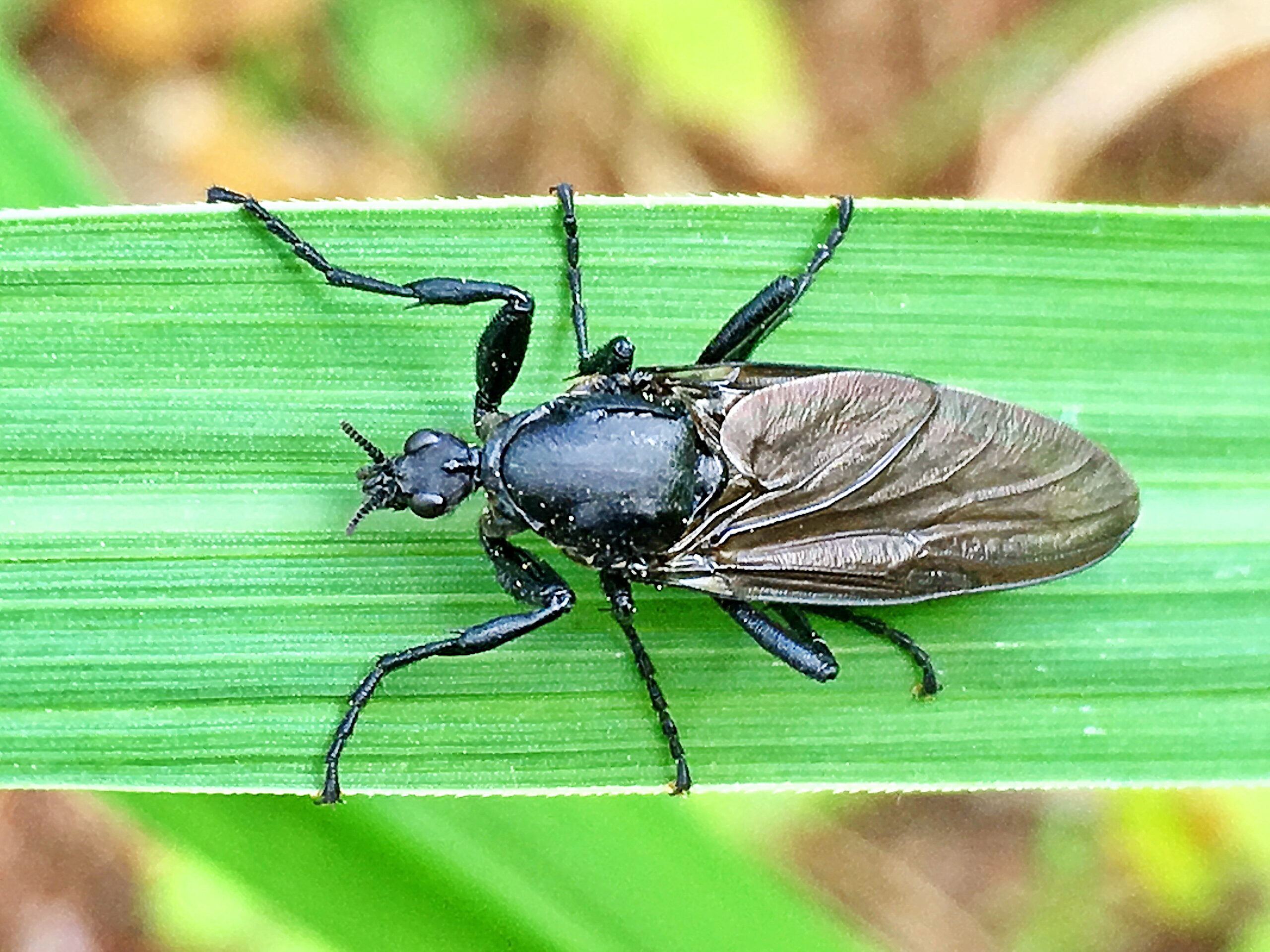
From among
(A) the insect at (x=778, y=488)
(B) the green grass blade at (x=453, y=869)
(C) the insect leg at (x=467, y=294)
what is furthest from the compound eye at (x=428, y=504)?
(B) the green grass blade at (x=453, y=869)

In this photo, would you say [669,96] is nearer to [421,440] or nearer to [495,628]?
[421,440]

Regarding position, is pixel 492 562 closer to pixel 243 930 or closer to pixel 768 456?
pixel 768 456

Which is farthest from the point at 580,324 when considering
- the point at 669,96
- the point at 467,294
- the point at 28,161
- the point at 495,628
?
the point at 669,96

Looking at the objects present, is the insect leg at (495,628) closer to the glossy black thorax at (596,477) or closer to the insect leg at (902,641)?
the glossy black thorax at (596,477)

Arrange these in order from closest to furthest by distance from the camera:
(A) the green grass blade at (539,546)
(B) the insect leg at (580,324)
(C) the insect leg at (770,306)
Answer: (A) the green grass blade at (539,546)
(B) the insect leg at (580,324)
(C) the insect leg at (770,306)

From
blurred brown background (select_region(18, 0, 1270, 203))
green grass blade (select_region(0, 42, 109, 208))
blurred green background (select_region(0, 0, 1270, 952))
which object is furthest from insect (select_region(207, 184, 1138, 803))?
blurred brown background (select_region(18, 0, 1270, 203))
